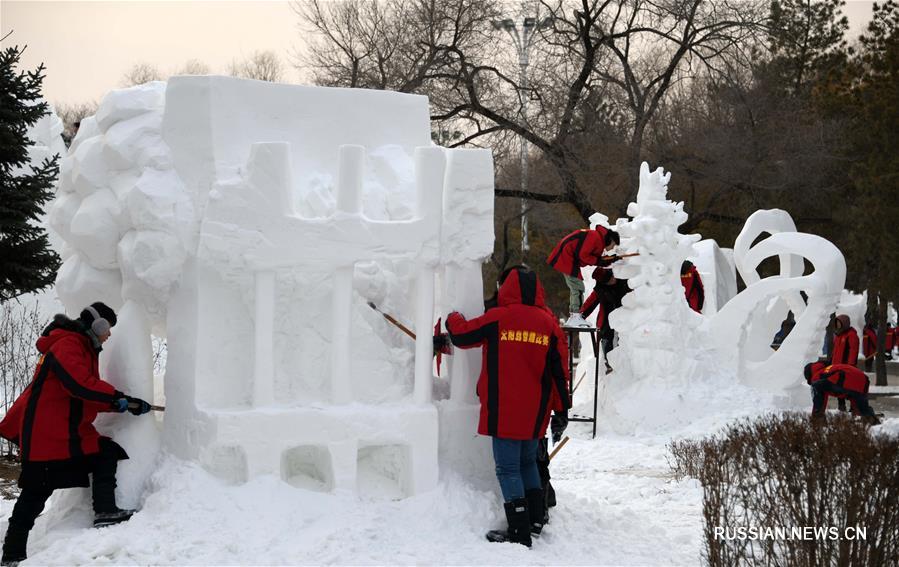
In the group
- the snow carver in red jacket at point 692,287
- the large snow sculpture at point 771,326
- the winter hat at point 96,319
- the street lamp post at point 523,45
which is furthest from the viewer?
the street lamp post at point 523,45

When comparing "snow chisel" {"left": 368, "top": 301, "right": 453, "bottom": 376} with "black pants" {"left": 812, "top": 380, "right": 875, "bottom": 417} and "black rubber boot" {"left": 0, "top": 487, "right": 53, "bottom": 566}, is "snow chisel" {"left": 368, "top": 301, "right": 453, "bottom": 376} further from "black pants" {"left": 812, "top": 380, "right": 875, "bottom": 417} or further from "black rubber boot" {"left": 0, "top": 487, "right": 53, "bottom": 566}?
"black pants" {"left": 812, "top": 380, "right": 875, "bottom": 417}

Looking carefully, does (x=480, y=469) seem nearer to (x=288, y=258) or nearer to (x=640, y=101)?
(x=288, y=258)

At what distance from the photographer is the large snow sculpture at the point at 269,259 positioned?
6926mm

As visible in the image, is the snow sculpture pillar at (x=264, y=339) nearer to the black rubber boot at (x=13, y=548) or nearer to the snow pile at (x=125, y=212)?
the snow pile at (x=125, y=212)

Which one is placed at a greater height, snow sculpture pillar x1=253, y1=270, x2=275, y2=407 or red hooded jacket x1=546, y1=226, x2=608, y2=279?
red hooded jacket x1=546, y1=226, x2=608, y2=279

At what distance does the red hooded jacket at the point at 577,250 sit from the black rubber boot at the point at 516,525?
556 centimetres

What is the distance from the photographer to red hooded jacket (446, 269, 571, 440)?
680 cm

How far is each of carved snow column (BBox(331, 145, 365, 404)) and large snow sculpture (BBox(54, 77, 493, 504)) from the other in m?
0.01

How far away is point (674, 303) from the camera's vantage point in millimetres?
12930

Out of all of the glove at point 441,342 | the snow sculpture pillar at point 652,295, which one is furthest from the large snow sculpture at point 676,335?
the glove at point 441,342

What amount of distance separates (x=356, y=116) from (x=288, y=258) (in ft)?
4.55

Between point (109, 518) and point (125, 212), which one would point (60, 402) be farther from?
point (125, 212)

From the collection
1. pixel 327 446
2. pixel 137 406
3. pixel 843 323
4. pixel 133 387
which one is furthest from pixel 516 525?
pixel 843 323

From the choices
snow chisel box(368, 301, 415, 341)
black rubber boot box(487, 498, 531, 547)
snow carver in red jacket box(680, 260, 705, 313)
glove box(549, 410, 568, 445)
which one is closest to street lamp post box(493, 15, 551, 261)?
snow carver in red jacket box(680, 260, 705, 313)
